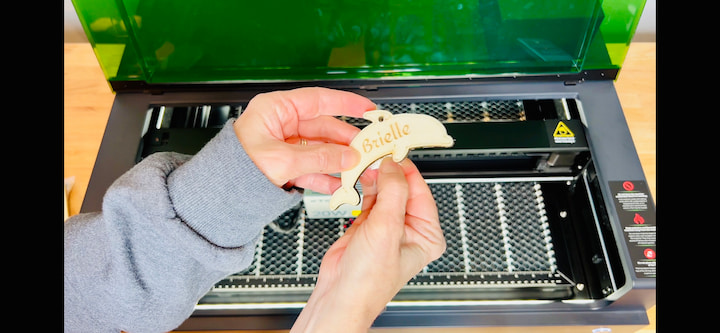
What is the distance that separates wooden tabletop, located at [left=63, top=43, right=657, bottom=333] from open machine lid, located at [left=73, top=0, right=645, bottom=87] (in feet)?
0.91

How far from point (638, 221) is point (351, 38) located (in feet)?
2.64

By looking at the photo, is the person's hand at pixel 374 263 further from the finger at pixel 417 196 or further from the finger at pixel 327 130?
the finger at pixel 327 130

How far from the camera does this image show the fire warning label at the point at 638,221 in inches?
41.0

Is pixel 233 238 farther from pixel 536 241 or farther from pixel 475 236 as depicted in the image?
pixel 536 241

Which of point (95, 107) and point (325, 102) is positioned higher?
point (325, 102)

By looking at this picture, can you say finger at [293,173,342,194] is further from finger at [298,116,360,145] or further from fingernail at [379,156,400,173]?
fingernail at [379,156,400,173]

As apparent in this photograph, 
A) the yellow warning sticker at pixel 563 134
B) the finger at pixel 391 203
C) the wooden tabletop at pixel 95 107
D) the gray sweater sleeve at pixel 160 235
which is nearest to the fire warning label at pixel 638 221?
the yellow warning sticker at pixel 563 134

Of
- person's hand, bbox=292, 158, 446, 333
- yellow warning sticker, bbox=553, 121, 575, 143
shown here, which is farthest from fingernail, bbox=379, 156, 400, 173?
yellow warning sticker, bbox=553, 121, 575, 143

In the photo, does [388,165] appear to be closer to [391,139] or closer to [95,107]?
[391,139]

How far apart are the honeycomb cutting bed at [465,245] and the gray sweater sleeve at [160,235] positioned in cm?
20

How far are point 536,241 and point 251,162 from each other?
723 millimetres

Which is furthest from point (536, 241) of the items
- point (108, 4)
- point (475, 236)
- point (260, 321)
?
point (108, 4)

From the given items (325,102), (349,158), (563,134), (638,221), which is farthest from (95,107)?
(638,221)

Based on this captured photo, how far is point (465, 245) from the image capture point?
1190mm
